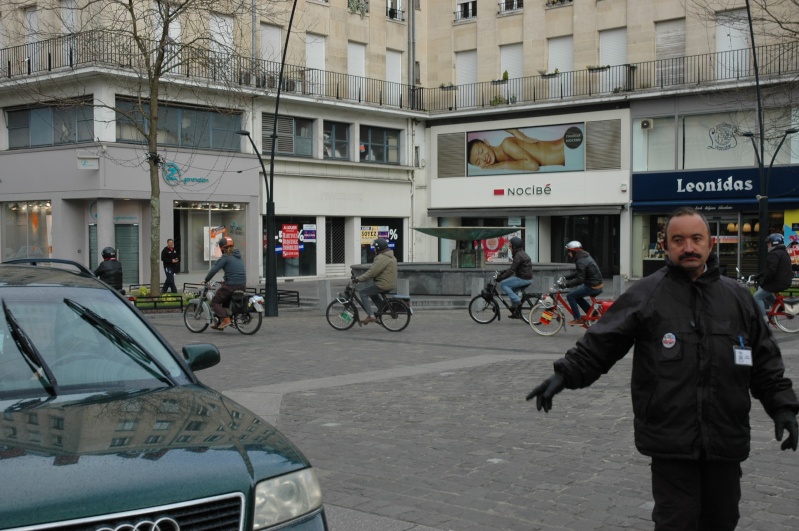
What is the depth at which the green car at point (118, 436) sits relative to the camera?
3059 mm

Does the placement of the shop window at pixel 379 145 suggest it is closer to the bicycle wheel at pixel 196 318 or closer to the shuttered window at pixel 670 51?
the shuttered window at pixel 670 51

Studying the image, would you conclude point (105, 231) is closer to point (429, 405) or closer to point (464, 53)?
point (464, 53)

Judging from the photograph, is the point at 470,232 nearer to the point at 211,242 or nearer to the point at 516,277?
the point at 516,277

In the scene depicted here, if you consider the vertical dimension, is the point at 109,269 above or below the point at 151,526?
above

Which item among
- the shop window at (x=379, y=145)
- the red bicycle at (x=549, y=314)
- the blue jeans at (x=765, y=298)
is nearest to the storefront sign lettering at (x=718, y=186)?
the shop window at (x=379, y=145)

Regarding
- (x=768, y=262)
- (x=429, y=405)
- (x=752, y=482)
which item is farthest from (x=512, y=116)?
(x=752, y=482)

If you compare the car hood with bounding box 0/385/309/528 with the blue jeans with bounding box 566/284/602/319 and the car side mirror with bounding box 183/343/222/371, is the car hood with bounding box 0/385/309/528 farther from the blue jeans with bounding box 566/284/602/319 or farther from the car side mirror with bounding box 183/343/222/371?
the blue jeans with bounding box 566/284/602/319

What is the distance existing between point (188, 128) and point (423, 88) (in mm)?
12882

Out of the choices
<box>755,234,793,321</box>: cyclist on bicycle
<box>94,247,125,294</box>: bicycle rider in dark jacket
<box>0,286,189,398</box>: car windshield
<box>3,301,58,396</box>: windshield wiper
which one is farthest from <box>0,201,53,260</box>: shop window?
<box>3,301,58,396</box>: windshield wiper

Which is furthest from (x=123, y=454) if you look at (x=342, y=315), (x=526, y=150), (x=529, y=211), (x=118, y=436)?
(x=526, y=150)

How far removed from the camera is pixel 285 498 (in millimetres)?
3439

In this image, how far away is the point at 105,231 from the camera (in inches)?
1254

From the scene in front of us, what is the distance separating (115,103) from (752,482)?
28567 millimetres

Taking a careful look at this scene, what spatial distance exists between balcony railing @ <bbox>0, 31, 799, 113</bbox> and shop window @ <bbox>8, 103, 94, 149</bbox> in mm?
1366
